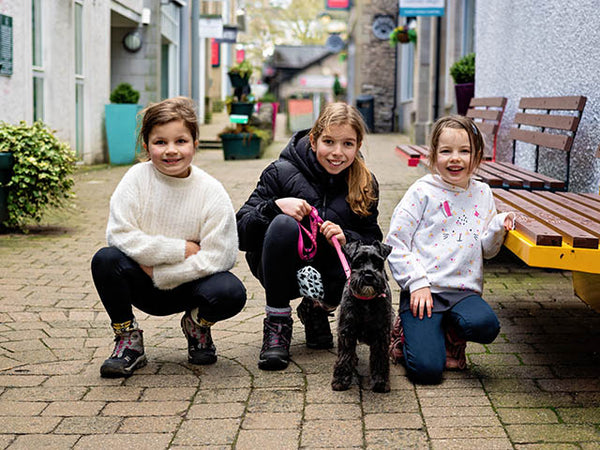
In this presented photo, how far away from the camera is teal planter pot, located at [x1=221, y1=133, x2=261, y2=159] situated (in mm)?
15594

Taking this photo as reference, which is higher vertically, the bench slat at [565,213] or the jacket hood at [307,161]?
the jacket hood at [307,161]

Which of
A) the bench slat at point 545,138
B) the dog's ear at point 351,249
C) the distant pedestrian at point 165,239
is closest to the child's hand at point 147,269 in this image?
the distant pedestrian at point 165,239

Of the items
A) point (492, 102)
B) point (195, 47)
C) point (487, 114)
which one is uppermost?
point (195, 47)

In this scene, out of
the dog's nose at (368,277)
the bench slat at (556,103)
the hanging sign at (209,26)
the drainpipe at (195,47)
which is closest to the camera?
the dog's nose at (368,277)

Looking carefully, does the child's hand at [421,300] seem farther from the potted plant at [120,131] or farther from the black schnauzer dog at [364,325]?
the potted plant at [120,131]

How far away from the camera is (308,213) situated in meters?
3.80

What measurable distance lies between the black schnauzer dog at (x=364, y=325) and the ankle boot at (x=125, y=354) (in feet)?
3.04

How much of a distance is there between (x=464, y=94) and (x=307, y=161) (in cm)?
853

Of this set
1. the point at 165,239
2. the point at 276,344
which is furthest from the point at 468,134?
the point at 165,239

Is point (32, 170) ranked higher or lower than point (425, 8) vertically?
lower

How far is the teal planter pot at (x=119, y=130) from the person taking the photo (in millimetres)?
14930

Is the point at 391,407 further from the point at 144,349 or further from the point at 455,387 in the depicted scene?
the point at 144,349

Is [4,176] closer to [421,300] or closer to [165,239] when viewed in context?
[165,239]

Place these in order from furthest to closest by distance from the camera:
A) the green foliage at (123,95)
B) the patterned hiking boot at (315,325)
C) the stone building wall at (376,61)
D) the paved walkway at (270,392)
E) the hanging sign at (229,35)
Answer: the hanging sign at (229,35) → the stone building wall at (376,61) → the green foliage at (123,95) → the patterned hiking boot at (315,325) → the paved walkway at (270,392)
